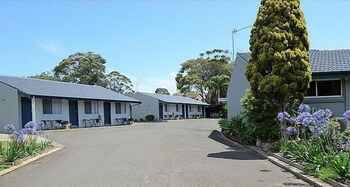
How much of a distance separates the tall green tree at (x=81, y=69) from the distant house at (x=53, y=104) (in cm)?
2410

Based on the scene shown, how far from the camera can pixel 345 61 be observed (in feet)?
85.7

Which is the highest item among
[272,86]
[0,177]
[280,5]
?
[280,5]

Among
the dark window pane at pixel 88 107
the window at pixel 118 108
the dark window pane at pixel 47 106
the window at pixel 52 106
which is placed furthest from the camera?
the window at pixel 118 108

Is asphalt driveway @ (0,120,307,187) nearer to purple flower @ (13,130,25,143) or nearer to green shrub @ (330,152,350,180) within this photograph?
green shrub @ (330,152,350,180)

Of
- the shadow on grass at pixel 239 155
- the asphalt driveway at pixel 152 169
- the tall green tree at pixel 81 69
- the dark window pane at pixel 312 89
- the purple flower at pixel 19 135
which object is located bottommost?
the shadow on grass at pixel 239 155

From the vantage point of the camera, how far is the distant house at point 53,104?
38188 mm

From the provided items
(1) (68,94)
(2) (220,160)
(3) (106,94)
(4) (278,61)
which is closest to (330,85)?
(4) (278,61)

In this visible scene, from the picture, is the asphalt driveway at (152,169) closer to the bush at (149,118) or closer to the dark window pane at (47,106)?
the dark window pane at (47,106)

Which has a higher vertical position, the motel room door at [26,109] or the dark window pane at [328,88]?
the dark window pane at [328,88]

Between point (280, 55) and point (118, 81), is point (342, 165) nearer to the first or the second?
point (280, 55)

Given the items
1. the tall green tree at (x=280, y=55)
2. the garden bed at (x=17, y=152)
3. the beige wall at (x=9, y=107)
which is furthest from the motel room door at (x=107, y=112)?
the tall green tree at (x=280, y=55)

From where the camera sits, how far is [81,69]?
8131cm

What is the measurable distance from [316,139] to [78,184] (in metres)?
6.97

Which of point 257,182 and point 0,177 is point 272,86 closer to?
point 257,182
